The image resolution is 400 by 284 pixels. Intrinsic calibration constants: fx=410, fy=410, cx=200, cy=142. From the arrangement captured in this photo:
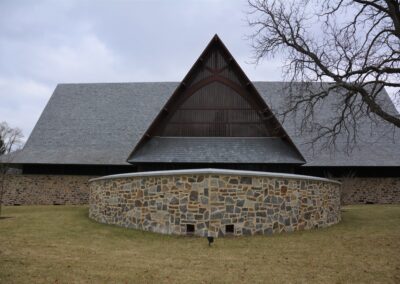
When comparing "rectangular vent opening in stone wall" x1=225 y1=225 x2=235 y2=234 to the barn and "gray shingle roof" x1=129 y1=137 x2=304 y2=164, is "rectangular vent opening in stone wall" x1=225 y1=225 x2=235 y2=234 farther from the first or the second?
"gray shingle roof" x1=129 y1=137 x2=304 y2=164

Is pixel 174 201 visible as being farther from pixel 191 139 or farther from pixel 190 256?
pixel 191 139

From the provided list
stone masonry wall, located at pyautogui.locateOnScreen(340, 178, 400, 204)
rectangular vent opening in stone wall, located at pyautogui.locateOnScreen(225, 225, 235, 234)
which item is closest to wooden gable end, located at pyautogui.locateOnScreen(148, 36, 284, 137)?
stone masonry wall, located at pyautogui.locateOnScreen(340, 178, 400, 204)

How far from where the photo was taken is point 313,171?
23469mm

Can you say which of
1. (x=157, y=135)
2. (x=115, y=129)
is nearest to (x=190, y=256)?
(x=157, y=135)

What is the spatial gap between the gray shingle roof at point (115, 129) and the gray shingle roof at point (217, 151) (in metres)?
3.69

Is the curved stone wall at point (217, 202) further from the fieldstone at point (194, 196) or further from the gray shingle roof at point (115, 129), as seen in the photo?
the gray shingle roof at point (115, 129)

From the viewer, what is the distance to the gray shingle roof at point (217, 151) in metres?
18.5

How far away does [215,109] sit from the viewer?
64.8ft

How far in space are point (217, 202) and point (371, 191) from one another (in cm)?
1503

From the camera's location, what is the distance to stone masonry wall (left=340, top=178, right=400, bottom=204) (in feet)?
77.5

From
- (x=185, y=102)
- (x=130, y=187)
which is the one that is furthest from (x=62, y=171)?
(x=130, y=187)

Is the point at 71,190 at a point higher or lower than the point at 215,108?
lower

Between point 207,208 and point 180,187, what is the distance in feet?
3.50

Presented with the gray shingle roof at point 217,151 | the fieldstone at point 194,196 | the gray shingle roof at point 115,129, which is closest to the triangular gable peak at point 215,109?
the gray shingle roof at point 217,151
